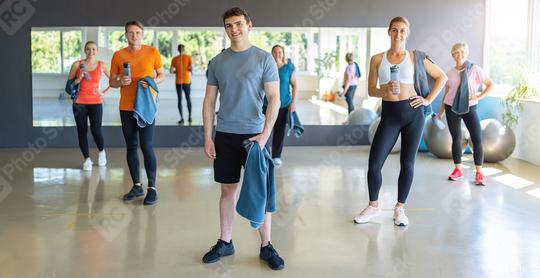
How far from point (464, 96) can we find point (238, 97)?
134 inches

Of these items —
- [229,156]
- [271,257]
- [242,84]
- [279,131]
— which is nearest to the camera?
[242,84]

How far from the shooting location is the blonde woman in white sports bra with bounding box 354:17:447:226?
461cm

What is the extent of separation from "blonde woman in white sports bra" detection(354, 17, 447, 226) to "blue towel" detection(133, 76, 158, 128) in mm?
1867

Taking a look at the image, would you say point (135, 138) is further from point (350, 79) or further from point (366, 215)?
point (350, 79)

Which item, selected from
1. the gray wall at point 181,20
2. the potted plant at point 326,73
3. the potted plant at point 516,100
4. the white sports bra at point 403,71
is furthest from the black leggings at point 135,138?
the potted plant at point 516,100

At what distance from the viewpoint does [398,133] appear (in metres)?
4.78

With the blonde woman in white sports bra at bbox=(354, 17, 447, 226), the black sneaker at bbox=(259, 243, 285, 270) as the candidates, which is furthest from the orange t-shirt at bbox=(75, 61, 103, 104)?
the black sneaker at bbox=(259, 243, 285, 270)

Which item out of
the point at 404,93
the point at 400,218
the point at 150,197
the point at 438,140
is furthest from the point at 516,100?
the point at 150,197

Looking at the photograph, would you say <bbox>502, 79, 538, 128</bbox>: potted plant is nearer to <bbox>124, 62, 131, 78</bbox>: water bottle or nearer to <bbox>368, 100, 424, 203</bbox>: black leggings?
→ <bbox>368, 100, 424, 203</bbox>: black leggings

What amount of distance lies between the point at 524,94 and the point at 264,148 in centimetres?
554

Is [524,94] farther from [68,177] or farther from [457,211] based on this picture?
[68,177]

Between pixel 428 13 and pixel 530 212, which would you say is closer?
pixel 530 212

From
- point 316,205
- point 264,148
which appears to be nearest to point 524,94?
point 316,205

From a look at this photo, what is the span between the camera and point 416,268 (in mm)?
3914
